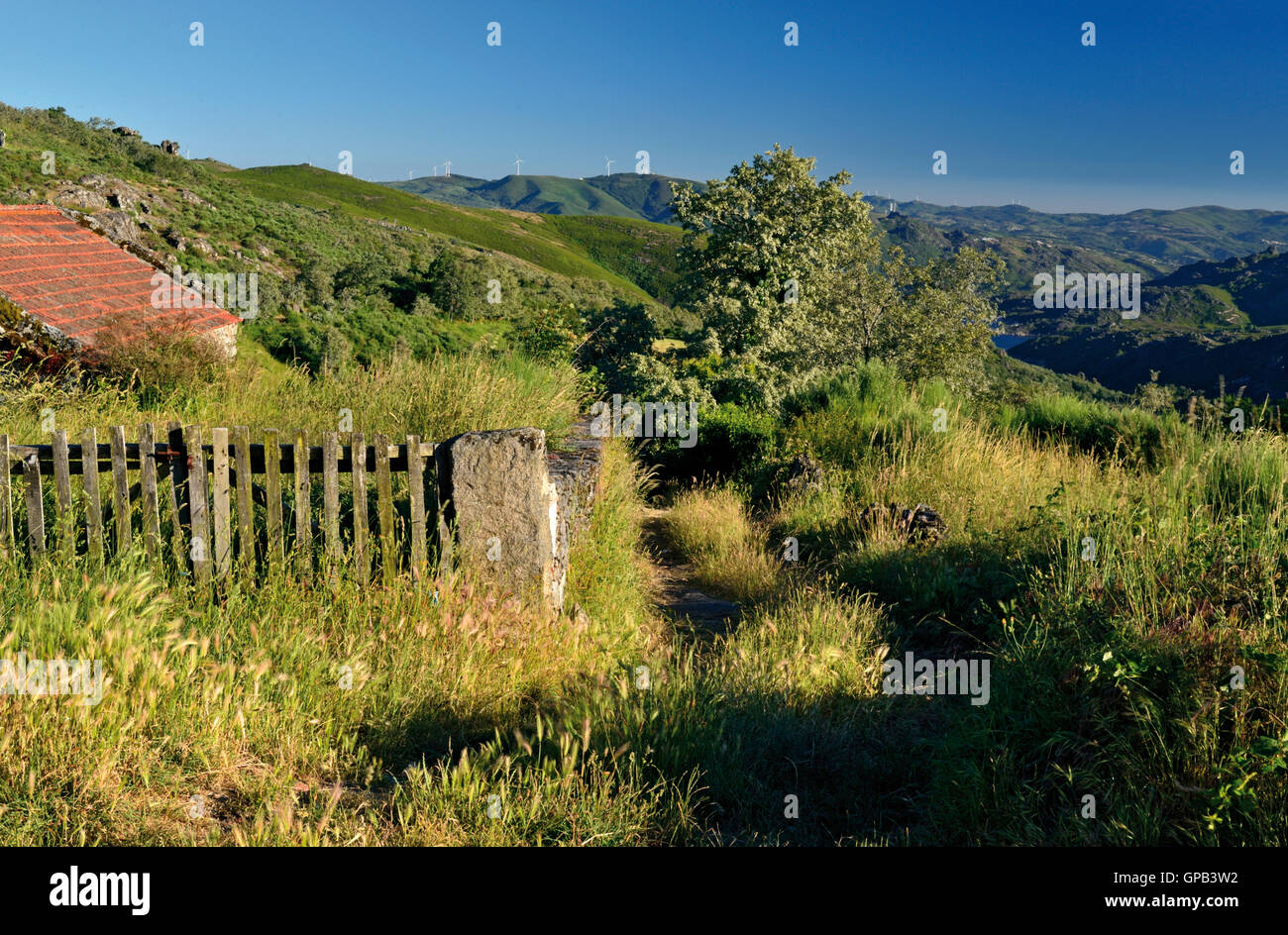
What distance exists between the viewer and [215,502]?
14.9ft

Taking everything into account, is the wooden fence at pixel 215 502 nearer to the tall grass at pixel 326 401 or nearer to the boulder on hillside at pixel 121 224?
the tall grass at pixel 326 401

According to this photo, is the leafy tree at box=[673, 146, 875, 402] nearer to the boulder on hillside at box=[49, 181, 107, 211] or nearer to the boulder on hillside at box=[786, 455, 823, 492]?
the boulder on hillside at box=[786, 455, 823, 492]

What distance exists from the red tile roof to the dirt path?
6.60m

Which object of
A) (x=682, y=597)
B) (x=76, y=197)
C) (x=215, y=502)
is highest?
(x=76, y=197)

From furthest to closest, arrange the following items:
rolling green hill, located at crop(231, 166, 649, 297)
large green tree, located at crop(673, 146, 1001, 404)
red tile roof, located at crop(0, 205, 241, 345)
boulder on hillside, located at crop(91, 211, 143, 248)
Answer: rolling green hill, located at crop(231, 166, 649, 297)
boulder on hillside, located at crop(91, 211, 143, 248)
large green tree, located at crop(673, 146, 1001, 404)
red tile roof, located at crop(0, 205, 241, 345)

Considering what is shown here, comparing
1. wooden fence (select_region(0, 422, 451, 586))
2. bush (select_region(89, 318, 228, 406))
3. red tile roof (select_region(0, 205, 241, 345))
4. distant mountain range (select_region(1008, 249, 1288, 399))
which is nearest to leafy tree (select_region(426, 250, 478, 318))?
red tile roof (select_region(0, 205, 241, 345))

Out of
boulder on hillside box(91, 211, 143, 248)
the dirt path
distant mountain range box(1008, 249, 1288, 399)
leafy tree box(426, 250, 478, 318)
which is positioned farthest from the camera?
distant mountain range box(1008, 249, 1288, 399)

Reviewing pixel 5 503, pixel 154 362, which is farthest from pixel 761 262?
pixel 5 503

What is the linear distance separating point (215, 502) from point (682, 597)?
12.6 ft

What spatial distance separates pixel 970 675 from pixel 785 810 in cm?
162

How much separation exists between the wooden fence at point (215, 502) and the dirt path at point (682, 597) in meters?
2.33

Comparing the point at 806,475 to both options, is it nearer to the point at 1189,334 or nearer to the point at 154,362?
the point at 154,362

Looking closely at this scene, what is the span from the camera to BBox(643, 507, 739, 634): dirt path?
6.24 m
